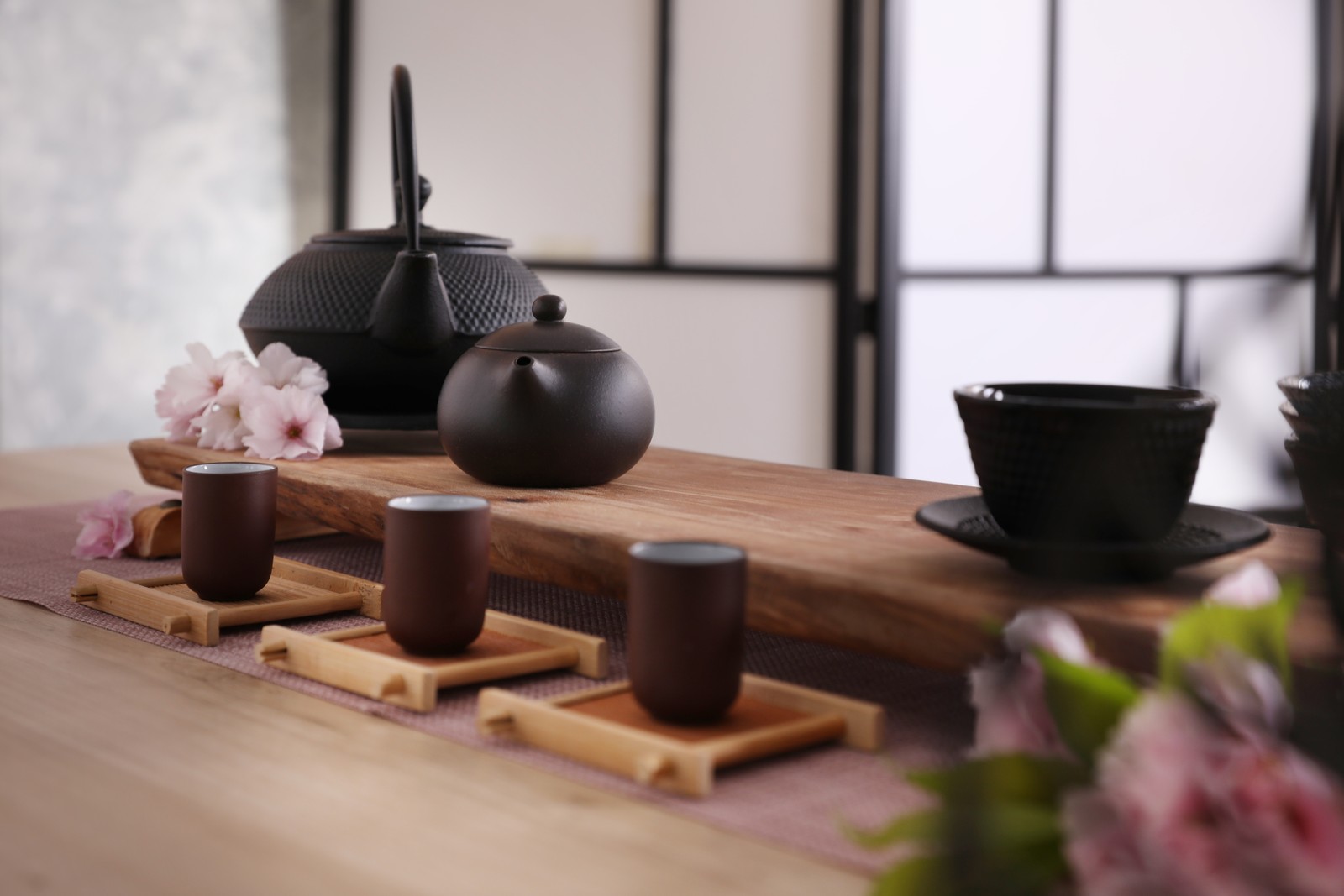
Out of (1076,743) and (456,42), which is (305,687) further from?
(456,42)

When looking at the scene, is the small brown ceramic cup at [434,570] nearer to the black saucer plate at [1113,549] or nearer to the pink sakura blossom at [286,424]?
the black saucer plate at [1113,549]

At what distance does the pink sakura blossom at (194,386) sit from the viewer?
5.12 feet

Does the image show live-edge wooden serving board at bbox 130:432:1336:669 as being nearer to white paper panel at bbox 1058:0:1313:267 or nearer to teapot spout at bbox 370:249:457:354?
teapot spout at bbox 370:249:457:354

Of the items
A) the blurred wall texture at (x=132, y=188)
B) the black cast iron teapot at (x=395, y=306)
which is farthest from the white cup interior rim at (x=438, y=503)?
the blurred wall texture at (x=132, y=188)

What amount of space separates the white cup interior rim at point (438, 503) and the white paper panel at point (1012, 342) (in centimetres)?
220

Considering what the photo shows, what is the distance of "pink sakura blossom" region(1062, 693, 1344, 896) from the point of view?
1.57 ft

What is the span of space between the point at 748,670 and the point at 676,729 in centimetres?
22

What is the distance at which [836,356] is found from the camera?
3.08 m

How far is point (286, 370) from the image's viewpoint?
154 centimetres

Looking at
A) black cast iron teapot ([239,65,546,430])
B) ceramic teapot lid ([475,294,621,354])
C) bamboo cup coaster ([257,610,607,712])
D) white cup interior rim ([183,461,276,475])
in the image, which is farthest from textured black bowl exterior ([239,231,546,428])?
bamboo cup coaster ([257,610,607,712])

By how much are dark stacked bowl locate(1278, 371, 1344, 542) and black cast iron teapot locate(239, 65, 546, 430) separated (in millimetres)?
892

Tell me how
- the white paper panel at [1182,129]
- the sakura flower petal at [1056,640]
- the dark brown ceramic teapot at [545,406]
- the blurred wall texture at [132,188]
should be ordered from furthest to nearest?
1. the blurred wall texture at [132,188]
2. the white paper panel at [1182,129]
3. the dark brown ceramic teapot at [545,406]
4. the sakura flower petal at [1056,640]

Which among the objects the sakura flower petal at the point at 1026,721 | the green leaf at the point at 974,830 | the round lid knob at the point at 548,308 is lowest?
the green leaf at the point at 974,830

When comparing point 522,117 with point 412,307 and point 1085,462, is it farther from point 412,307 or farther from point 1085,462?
point 1085,462
